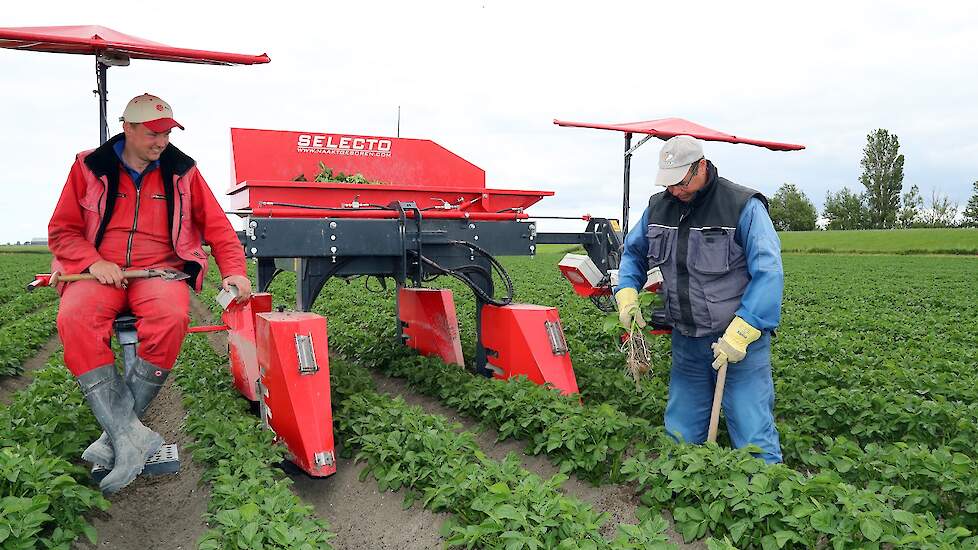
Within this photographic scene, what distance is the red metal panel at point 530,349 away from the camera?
16.3ft

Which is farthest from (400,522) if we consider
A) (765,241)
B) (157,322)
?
(765,241)

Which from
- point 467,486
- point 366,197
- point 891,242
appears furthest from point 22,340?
point 891,242

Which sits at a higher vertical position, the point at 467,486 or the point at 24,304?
the point at 467,486

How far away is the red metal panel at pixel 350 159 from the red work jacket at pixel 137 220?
7.23 feet

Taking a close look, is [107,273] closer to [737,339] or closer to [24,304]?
[737,339]

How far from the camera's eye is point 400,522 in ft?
11.8

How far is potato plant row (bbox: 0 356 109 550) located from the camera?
106 inches

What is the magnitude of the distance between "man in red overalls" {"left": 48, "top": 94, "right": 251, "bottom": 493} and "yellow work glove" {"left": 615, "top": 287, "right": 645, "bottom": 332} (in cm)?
221

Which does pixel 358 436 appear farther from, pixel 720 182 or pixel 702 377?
pixel 720 182

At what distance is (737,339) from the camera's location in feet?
11.7

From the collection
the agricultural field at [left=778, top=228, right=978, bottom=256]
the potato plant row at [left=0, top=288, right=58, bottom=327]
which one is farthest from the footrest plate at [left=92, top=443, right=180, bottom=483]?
the agricultural field at [left=778, top=228, right=978, bottom=256]

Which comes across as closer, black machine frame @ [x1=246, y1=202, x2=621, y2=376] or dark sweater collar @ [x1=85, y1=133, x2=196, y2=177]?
dark sweater collar @ [x1=85, y1=133, x2=196, y2=177]

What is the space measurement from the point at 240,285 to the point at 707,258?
228 centimetres

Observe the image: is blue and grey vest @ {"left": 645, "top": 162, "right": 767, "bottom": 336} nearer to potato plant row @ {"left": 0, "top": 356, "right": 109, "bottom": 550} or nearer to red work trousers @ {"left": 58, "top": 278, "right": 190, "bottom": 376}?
red work trousers @ {"left": 58, "top": 278, "right": 190, "bottom": 376}
